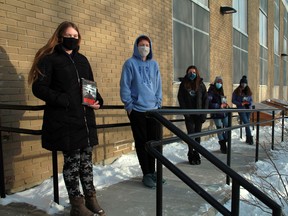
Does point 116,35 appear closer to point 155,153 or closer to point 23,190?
point 23,190

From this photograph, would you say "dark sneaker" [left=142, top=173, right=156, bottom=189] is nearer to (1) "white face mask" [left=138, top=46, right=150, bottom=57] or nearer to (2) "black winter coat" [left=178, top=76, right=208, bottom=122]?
(1) "white face mask" [left=138, top=46, right=150, bottom=57]

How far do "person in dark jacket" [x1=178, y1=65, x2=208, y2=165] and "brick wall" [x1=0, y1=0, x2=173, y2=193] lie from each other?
105 cm

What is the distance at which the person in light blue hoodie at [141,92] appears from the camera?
3449 mm

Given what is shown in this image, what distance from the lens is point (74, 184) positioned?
8.48 ft

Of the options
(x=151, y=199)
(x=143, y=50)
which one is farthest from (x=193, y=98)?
(x=151, y=199)

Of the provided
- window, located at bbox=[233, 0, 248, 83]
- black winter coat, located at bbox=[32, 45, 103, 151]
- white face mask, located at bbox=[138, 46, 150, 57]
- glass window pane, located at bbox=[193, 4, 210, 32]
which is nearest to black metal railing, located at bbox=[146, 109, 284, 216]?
black winter coat, located at bbox=[32, 45, 103, 151]

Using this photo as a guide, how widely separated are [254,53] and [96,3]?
10818 millimetres

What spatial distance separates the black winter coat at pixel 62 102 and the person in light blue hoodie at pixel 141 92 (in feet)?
3.00

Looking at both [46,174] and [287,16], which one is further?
[287,16]

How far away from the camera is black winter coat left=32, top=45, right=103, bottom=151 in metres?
2.45

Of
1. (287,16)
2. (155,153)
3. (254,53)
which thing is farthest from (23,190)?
(287,16)

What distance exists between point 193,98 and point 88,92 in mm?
2579

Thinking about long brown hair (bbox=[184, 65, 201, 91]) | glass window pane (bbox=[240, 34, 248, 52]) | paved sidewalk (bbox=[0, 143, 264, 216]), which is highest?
glass window pane (bbox=[240, 34, 248, 52])

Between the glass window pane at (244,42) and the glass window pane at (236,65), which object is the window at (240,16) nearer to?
the glass window pane at (244,42)
